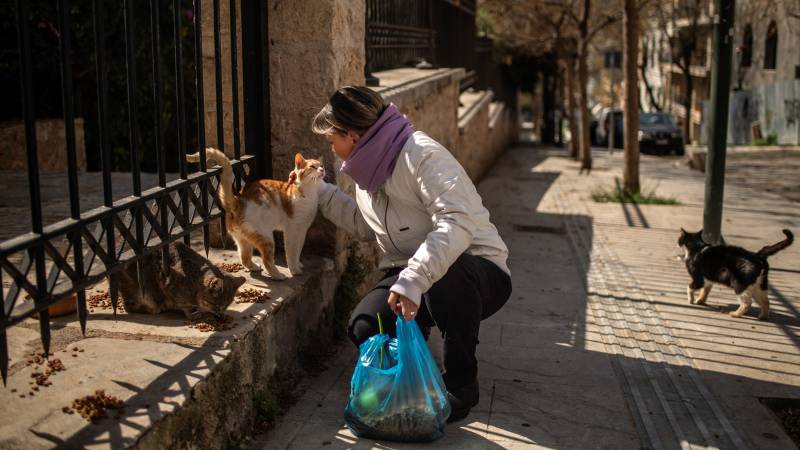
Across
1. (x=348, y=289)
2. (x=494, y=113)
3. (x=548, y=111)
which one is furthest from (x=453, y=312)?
(x=548, y=111)

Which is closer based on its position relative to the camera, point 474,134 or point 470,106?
point 474,134

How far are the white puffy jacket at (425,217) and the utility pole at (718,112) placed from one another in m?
4.98

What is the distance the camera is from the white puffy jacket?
333cm

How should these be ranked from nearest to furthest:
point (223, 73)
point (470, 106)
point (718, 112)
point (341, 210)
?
1. point (341, 210)
2. point (223, 73)
3. point (718, 112)
4. point (470, 106)

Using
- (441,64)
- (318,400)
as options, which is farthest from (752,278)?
(441,64)

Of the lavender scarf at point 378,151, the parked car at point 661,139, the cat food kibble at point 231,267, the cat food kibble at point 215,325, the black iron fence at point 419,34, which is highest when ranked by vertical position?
the black iron fence at point 419,34

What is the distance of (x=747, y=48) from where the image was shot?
1305 inches

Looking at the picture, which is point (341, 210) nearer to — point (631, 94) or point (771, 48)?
point (631, 94)

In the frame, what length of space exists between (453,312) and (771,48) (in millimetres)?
31070

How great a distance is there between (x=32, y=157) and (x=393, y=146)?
156 cm

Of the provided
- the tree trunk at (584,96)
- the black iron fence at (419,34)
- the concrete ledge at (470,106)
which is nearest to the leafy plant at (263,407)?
the black iron fence at (419,34)

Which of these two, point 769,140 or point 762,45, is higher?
point 762,45

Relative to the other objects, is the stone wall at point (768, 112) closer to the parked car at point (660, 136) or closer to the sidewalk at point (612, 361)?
the parked car at point (660, 136)

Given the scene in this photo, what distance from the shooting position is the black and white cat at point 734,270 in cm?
567
